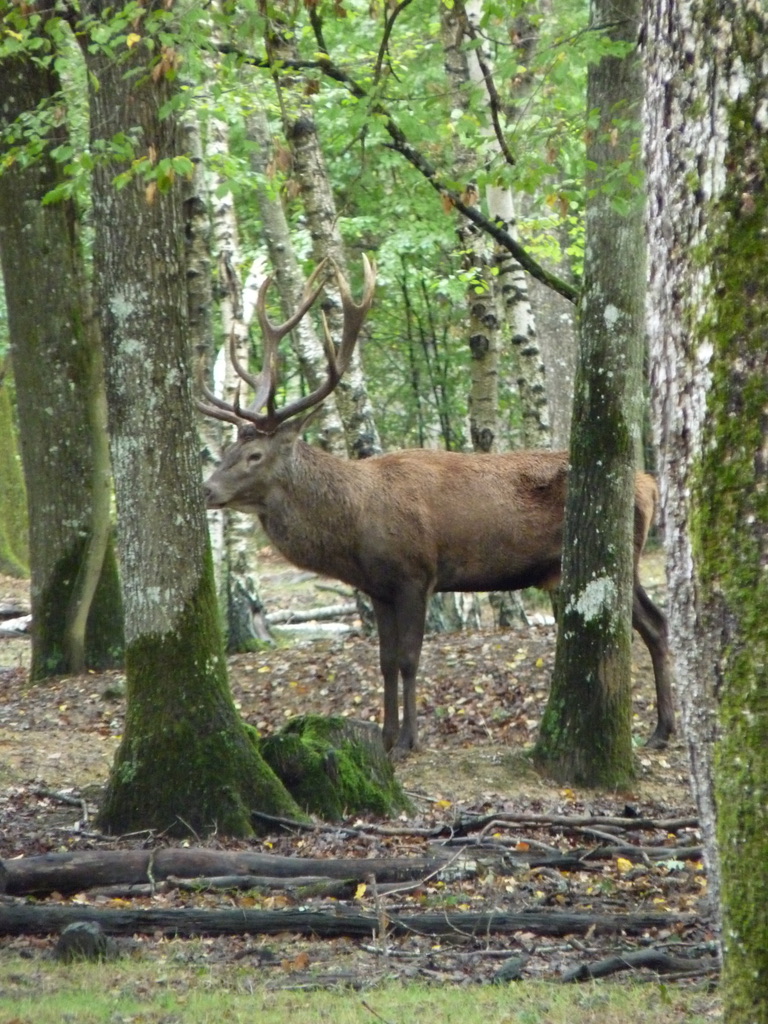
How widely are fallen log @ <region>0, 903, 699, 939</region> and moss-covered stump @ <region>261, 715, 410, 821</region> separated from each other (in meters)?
2.13

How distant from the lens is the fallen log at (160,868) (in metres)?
6.24

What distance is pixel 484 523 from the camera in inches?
453

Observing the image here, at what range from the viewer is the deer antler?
9.78m

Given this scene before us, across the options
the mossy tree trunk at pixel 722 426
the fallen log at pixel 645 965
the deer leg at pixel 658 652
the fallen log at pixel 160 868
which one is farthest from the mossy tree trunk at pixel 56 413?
the mossy tree trunk at pixel 722 426

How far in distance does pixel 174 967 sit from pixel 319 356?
9.98m

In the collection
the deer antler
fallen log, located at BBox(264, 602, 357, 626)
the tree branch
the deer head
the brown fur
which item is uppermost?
the tree branch

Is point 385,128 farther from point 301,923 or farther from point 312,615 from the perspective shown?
point 312,615

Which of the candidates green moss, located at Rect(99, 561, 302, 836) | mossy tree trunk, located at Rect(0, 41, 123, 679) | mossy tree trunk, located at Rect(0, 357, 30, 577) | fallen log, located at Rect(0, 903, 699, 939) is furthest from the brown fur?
mossy tree trunk, located at Rect(0, 357, 30, 577)

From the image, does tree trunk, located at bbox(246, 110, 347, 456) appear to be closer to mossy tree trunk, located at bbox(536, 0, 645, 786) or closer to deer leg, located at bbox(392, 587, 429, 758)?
deer leg, located at bbox(392, 587, 429, 758)

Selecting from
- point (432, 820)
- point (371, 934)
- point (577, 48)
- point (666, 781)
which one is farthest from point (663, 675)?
point (371, 934)

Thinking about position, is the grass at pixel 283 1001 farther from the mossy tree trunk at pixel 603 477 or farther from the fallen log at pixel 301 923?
the mossy tree trunk at pixel 603 477

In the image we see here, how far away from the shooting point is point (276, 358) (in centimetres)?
1027

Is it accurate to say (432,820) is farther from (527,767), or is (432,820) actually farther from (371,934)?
(371,934)

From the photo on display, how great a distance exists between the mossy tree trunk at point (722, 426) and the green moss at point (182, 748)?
4301mm
